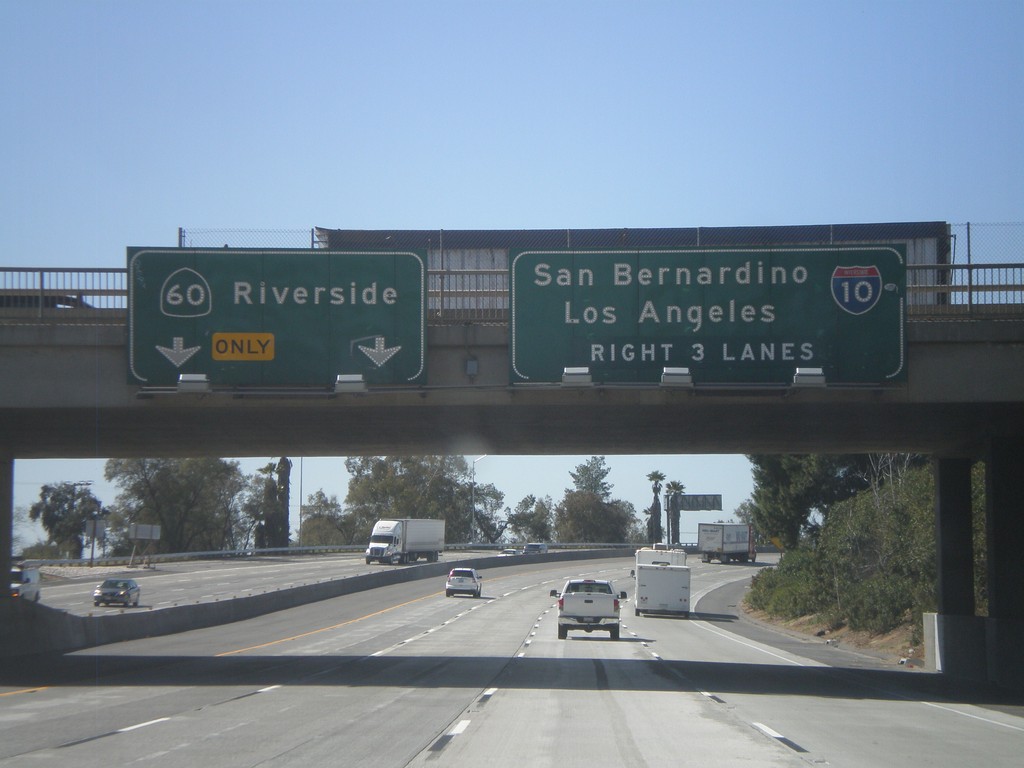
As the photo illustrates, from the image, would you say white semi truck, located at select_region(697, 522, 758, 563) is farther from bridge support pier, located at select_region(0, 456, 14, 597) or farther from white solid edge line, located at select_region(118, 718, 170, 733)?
white solid edge line, located at select_region(118, 718, 170, 733)

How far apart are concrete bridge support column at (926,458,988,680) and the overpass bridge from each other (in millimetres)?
45

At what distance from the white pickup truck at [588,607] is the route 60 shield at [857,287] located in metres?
17.6

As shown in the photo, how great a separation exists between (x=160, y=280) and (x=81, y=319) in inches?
80.8

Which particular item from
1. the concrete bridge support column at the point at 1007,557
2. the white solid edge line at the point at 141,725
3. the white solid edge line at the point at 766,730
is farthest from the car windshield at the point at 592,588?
the white solid edge line at the point at 141,725

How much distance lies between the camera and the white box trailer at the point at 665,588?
5397 centimetres

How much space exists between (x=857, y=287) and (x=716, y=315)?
2.79 metres

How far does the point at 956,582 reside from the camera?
87.3 ft

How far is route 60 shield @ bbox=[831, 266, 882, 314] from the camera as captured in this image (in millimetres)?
20875

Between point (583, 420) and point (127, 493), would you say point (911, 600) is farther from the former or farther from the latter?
point (127, 493)

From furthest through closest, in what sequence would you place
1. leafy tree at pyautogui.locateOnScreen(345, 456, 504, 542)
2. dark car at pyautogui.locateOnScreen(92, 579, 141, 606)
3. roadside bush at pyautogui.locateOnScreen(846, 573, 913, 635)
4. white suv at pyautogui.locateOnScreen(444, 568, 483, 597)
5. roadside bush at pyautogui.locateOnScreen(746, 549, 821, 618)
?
leafy tree at pyautogui.locateOnScreen(345, 456, 504, 542), white suv at pyautogui.locateOnScreen(444, 568, 483, 597), roadside bush at pyautogui.locateOnScreen(746, 549, 821, 618), dark car at pyautogui.locateOnScreen(92, 579, 141, 606), roadside bush at pyautogui.locateOnScreen(846, 573, 913, 635)

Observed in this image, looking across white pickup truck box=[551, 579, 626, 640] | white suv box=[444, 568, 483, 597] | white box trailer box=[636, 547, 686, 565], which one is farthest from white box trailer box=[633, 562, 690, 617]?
white pickup truck box=[551, 579, 626, 640]

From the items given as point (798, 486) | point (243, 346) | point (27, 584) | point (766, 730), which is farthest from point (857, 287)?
point (798, 486)

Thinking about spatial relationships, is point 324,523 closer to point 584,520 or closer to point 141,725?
point 584,520

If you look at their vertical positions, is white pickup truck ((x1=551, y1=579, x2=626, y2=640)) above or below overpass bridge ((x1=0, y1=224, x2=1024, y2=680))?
below
